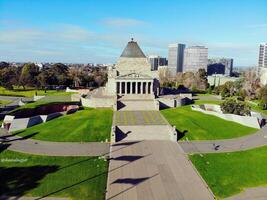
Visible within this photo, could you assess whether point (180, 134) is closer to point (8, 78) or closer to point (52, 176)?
point (52, 176)

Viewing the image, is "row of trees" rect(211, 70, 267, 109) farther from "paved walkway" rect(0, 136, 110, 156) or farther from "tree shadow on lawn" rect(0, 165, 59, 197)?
"tree shadow on lawn" rect(0, 165, 59, 197)

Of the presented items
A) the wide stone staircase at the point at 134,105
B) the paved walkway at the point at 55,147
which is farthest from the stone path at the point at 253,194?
the wide stone staircase at the point at 134,105

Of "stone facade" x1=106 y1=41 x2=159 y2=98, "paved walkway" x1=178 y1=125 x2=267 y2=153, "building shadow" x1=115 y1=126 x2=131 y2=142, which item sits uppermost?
"stone facade" x1=106 y1=41 x2=159 y2=98

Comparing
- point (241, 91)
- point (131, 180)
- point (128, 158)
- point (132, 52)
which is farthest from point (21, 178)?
point (241, 91)

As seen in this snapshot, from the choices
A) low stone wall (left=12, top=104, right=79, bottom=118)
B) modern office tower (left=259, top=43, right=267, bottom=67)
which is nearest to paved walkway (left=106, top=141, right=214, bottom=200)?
low stone wall (left=12, top=104, right=79, bottom=118)

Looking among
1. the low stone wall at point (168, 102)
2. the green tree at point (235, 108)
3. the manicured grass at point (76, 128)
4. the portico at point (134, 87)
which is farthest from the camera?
the portico at point (134, 87)

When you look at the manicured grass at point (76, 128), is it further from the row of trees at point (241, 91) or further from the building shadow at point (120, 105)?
the row of trees at point (241, 91)
